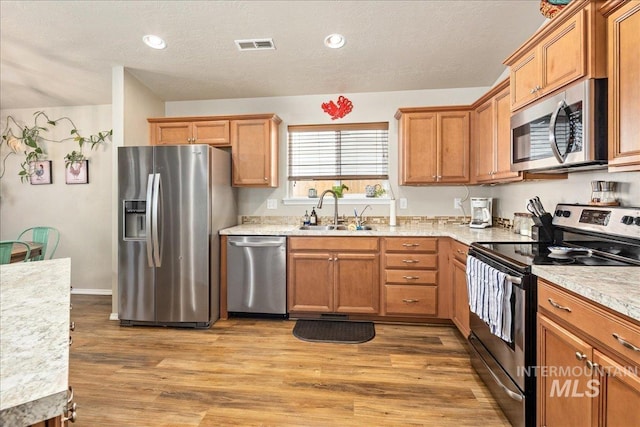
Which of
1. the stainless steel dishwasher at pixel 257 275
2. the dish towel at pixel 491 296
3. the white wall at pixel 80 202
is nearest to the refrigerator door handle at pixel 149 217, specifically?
the stainless steel dishwasher at pixel 257 275

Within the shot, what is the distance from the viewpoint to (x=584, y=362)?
3.92 ft

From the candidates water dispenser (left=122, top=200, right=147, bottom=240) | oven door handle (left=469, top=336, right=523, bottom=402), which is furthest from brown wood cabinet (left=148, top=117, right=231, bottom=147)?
oven door handle (left=469, top=336, right=523, bottom=402)

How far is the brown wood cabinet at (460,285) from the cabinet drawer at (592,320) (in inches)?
45.0

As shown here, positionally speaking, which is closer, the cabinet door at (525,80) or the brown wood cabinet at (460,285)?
the cabinet door at (525,80)

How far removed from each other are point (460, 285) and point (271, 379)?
1720 mm

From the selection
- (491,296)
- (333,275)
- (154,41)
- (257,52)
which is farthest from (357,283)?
(154,41)

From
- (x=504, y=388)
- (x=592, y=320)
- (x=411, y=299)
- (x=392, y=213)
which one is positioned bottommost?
(x=504, y=388)

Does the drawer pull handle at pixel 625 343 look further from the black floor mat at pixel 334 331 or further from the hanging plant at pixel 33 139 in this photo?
the hanging plant at pixel 33 139

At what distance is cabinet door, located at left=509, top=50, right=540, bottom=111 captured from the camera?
2.02 meters

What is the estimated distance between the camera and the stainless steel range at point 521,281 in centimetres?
156

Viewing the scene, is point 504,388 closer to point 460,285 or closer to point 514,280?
point 514,280

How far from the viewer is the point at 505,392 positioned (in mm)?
1749

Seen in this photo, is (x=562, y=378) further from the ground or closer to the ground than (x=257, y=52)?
closer to the ground

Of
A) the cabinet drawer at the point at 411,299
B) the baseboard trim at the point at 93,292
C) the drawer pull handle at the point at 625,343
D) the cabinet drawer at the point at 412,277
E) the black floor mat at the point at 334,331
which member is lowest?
the black floor mat at the point at 334,331
